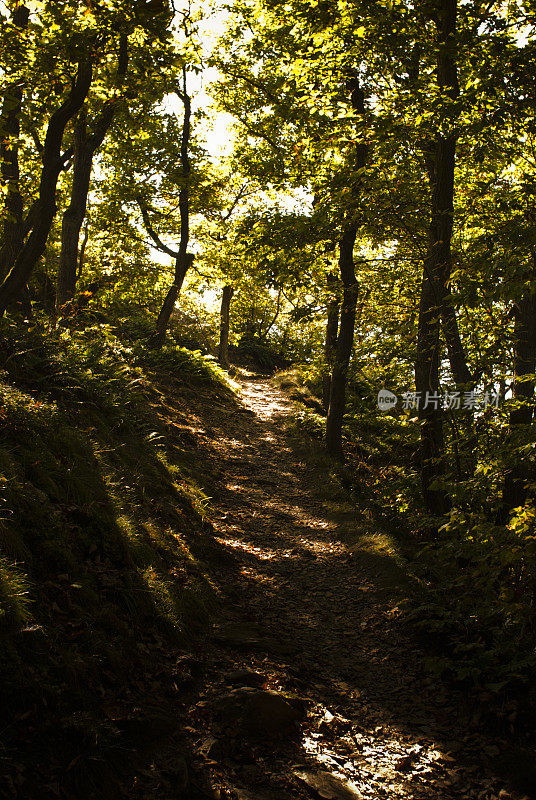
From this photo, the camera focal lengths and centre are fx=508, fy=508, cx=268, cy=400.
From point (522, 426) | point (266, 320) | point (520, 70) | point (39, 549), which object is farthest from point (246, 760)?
point (266, 320)

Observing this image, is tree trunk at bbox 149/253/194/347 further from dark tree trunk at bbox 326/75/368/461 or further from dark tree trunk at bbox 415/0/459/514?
dark tree trunk at bbox 415/0/459/514

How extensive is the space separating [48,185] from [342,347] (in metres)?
7.52

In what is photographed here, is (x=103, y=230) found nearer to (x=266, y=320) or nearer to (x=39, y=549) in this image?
(x=39, y=549)

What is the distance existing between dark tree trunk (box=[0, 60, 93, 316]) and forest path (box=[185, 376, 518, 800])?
15.2 feet

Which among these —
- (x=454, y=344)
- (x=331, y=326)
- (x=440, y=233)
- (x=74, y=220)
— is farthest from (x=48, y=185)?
(x=331, y=326)

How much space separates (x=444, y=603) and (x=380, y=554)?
179cm

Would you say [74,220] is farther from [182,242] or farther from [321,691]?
[321,691]

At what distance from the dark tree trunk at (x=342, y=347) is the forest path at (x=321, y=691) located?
15.5ft

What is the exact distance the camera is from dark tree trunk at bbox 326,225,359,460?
1191 centimetres

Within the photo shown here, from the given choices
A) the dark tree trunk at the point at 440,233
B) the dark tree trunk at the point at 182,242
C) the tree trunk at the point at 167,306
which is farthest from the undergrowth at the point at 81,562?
the dark tree trunk at the point at 182,242

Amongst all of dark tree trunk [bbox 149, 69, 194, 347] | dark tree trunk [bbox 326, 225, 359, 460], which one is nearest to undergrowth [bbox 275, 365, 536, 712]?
dark tree trunk [bbox 326, 225, 359, 460]

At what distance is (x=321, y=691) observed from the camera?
463cm

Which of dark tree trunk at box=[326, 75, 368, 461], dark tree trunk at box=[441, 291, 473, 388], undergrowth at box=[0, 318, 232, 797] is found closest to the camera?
undergrowth at box=[0, 318, 232, 797]

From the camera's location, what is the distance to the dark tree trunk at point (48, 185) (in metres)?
6.90
